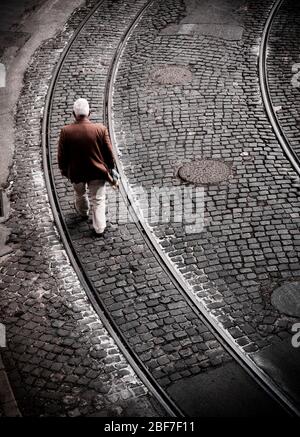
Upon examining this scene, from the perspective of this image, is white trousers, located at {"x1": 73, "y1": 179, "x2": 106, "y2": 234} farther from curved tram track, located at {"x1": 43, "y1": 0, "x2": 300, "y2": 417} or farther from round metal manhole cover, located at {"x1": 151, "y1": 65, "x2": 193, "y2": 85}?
round metal manhole cover, located at {"x1": 151, "y1": 65, "x2": 193, "y2": 85}

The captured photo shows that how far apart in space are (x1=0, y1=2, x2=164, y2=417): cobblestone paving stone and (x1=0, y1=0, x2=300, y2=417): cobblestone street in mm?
17

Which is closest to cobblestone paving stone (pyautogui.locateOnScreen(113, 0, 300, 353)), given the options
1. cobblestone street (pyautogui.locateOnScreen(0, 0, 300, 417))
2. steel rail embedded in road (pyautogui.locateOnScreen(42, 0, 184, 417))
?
cobblestone street (pyautogui.locateOnScreen(0, 0, 300, 417))

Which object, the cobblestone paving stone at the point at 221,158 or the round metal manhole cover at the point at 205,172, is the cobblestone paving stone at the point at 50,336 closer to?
the cobblestone paving stone at the point at 221,158

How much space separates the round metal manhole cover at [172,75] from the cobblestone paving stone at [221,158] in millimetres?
148

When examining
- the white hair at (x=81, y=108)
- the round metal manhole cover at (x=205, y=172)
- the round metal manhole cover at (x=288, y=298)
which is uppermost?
the white hair at (x=81, y=108)

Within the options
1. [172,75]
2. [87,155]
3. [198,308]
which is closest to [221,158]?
[87,155]

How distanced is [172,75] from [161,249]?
17.9 ft

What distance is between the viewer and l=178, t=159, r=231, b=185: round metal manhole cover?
8.84 m

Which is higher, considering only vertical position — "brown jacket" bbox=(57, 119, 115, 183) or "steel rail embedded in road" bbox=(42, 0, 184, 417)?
"brown jacket" bbox=(57, 119, 115, 183)

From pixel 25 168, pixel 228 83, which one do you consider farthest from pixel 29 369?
pixel 228 83

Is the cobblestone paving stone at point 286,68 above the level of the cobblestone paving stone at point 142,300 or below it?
above

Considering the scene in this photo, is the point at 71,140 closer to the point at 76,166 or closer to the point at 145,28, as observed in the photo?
the point at 76,166

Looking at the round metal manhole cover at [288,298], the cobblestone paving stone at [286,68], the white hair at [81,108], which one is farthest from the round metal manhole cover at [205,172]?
the round metal manhole cover at [288,298]

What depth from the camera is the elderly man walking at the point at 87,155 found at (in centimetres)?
727
